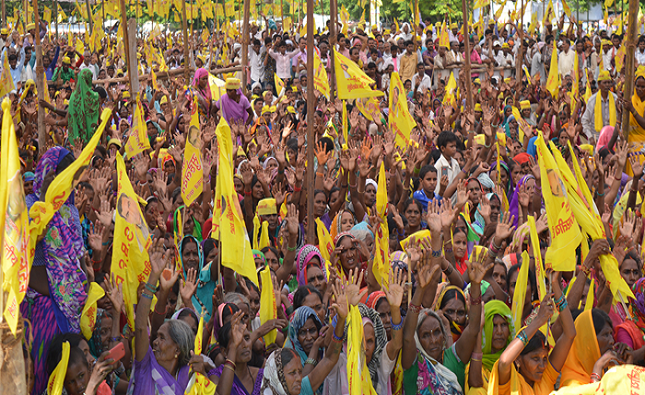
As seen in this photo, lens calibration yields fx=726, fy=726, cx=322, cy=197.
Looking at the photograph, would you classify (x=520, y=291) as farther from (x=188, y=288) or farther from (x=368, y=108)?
(x=368, y=108)

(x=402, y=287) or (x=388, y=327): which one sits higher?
(x=402, y=287)

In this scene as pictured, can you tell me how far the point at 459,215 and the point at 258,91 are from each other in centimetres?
800

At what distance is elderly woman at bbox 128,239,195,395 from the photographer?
3.46m

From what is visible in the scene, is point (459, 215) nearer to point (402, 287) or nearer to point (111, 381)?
point (402, 287)

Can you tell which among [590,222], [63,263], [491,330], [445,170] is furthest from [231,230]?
[445,170]

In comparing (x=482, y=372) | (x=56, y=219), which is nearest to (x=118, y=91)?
(x=56, y=219)

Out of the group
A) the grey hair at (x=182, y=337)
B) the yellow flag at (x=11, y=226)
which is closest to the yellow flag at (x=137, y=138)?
the grey hair at (x=182, y=337)

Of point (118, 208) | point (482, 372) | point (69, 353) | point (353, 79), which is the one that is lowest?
point (482, 372)

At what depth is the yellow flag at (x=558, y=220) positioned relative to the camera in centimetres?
385

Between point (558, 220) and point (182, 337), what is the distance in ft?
6.77

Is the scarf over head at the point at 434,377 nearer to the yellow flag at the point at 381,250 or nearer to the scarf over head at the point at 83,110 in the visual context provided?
the yellow flag at the point at 381,250

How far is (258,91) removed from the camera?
42.4 feet

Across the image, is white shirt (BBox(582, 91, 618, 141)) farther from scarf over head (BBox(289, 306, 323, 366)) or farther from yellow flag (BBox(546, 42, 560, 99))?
scarf over head (BBox(289, 306, 323, 366))

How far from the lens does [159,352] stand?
356 cm
